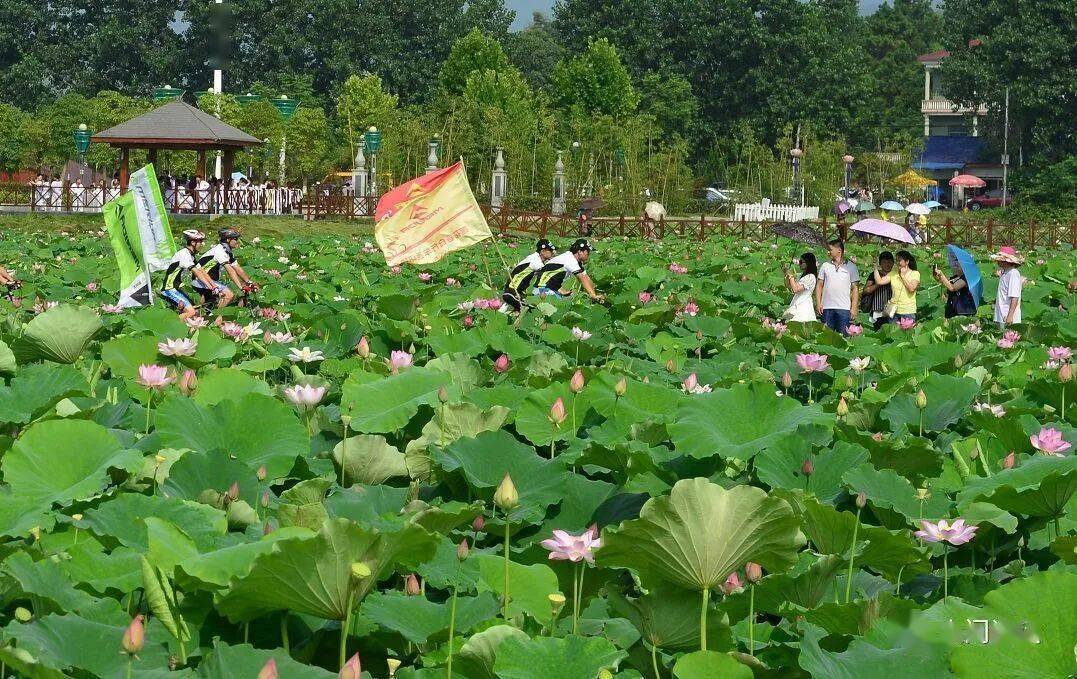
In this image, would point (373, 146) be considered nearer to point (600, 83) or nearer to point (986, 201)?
point (600, 83)

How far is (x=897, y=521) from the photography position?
3.07m

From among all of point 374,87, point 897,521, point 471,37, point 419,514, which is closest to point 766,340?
point 897,521

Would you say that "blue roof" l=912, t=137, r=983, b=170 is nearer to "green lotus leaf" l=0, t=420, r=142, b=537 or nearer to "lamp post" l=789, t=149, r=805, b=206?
"lamp post" l=789, t=149, r=805, b=206

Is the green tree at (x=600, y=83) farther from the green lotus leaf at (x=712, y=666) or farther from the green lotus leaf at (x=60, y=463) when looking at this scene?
the green lotus leaf at (x=712, y=666)

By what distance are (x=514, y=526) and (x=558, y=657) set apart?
933 mm

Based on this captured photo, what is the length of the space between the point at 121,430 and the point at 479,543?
3.61ft

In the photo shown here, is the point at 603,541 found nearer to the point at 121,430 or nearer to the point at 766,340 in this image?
the point at 121,430

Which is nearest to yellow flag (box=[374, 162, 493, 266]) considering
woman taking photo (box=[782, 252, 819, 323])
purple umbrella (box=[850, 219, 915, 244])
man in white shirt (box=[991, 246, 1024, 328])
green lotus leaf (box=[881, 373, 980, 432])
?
woman taking photo (box=[782, 252, 819, 323])

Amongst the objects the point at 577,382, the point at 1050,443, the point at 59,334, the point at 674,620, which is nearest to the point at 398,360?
the point at 577,382

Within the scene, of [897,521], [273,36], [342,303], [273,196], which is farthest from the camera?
[273,36]

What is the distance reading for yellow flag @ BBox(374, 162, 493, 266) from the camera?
9586 millimetres

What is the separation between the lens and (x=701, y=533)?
2.26 metres

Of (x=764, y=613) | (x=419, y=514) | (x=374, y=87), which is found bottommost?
(x=764, y=613)

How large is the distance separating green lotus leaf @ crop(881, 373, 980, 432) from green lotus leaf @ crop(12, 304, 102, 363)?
110 inches
